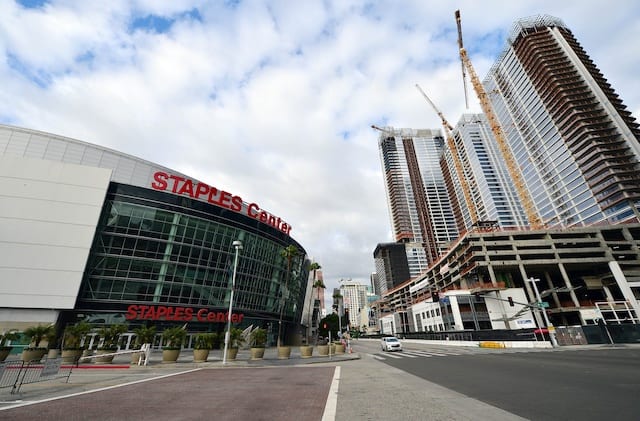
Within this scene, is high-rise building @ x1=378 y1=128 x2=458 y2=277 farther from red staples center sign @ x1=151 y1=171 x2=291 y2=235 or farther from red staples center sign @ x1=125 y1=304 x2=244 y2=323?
red staples center sign @ x1=125 y1=304 x2=244 y2=323

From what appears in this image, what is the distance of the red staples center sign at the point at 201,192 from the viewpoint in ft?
137

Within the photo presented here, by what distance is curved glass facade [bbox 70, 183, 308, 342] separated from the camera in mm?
36188

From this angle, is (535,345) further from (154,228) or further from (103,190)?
(103,190)

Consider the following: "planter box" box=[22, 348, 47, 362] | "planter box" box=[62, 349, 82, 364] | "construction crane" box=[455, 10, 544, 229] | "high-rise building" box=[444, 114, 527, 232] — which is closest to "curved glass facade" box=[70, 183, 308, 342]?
"planter box" box=[22, 348, 47, 362]

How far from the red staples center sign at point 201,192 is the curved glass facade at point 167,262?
106cm

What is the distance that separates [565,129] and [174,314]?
458 ft

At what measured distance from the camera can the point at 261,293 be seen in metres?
52.1

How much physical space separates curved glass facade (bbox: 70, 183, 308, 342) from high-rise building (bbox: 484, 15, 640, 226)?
112 metres

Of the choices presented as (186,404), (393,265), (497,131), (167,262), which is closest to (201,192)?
(167,262)

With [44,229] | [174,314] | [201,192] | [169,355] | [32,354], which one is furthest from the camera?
[201,192]

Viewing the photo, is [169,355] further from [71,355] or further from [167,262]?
[167,262]

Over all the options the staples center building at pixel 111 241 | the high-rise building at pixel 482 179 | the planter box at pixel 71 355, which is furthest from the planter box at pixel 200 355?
the high-rise building at pixel 482 179

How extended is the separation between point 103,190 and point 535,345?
5931 cm

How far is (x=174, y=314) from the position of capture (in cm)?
3844
